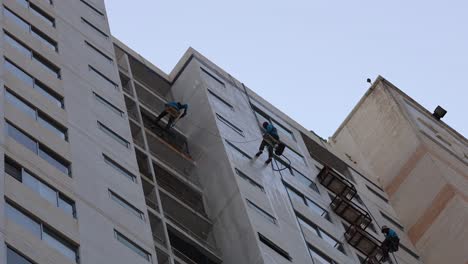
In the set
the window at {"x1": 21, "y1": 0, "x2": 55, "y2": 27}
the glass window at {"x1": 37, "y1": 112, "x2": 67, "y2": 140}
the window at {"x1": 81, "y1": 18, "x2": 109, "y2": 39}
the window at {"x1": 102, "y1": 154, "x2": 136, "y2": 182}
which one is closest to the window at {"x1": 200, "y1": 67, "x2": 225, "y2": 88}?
the window at {"x1": 81, "y1": 18, "x2": 109, "y2": 39}

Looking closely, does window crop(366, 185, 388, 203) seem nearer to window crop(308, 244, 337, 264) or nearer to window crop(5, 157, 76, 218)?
window crop(308, 244, 337, 264)

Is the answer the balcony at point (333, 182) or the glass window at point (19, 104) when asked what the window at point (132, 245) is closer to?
the glass window at point (19, 104)

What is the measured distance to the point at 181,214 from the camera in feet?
122

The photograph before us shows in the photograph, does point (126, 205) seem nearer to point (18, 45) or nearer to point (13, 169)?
point (13, 169)

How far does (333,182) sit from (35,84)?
18.8 meters

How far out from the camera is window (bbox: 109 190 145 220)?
29812 millimetres

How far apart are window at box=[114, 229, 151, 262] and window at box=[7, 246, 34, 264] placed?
176 inches

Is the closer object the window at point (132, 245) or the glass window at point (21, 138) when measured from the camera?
the window at point (132, 245)

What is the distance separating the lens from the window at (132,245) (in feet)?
91.4

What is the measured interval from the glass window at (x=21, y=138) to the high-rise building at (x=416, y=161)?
75.8 feet

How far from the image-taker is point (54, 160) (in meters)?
29.0

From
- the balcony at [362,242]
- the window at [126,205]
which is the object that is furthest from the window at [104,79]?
the balcony at [362,242]

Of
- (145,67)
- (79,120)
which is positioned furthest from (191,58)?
(79,120)

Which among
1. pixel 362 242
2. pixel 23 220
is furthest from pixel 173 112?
pixel 23 220
